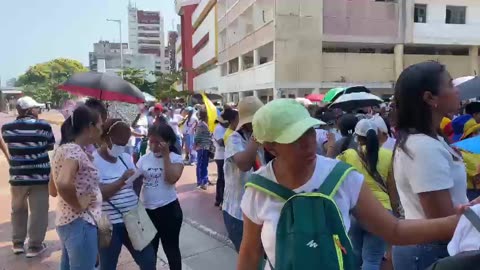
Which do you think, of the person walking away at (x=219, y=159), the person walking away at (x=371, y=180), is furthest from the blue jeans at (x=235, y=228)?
the person walking away at (x=219, y=159)

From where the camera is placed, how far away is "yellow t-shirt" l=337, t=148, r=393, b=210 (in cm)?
377

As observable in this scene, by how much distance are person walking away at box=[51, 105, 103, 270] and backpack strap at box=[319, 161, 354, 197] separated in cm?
197

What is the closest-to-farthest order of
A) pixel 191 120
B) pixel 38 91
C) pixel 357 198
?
pixel 357 198
pixel 191 120
pixel 38 91

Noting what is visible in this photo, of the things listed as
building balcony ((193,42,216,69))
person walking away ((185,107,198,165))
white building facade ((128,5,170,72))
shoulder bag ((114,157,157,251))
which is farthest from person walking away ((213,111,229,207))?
white building facade ((128,5,170,72))

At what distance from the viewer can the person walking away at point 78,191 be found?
307 centimetres

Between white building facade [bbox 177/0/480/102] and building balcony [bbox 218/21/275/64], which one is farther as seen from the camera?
building balcony [bbox 218/21/275/64]

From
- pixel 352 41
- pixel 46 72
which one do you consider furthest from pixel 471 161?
pixel 46 72

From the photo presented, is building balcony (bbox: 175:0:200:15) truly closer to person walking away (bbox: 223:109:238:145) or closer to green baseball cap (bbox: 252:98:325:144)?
person walking away (bbox: 223:109:238:145)

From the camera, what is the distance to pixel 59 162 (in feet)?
10.2

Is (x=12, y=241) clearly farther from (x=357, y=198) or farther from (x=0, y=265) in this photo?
(x=357, y=198)

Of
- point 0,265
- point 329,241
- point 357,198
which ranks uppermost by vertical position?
point 357,198

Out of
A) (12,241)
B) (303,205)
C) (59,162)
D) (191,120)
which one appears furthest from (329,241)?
(191,120)

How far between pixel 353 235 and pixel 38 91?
92.2 meters

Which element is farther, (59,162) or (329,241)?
(59,162)
